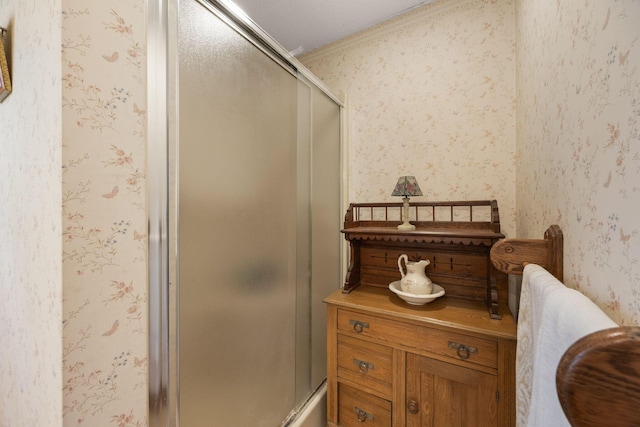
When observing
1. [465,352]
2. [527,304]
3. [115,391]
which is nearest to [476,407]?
[465,352]

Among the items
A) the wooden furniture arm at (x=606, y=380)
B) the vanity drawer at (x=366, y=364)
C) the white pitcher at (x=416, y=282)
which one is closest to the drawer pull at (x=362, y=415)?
the vanity drawer at (x=366, y=364)

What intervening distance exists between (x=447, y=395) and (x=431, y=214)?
0.91m

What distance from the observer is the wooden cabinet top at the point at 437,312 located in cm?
104

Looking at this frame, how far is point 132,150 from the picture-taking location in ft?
2.24

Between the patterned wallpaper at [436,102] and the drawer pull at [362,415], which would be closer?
the drawer pull at [362,415]

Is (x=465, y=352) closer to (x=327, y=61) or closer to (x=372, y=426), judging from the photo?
(x=372, y=426)

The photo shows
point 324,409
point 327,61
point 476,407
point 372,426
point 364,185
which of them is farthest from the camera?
point 327,61

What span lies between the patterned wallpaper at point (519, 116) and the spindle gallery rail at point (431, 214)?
0.07 m

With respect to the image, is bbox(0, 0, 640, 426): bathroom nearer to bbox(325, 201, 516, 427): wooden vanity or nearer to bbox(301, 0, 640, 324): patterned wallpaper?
bbox(301, 0, 640, 324): patterned wallpaper

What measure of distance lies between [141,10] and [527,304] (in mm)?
1226

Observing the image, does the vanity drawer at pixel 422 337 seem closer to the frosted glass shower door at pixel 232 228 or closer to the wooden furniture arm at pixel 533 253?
the frosted glass shower door at pixel 232 228

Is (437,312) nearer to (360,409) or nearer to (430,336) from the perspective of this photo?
(430,336)

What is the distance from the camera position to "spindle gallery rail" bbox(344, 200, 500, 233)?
4.64 feet

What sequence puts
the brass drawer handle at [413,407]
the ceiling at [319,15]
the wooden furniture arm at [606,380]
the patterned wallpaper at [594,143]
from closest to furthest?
the wooden furniture arm at [606,380]
the patterned wallpaper at [594,143]
the brass drawer handle at [413,407]
the ceiling at [319,15]
